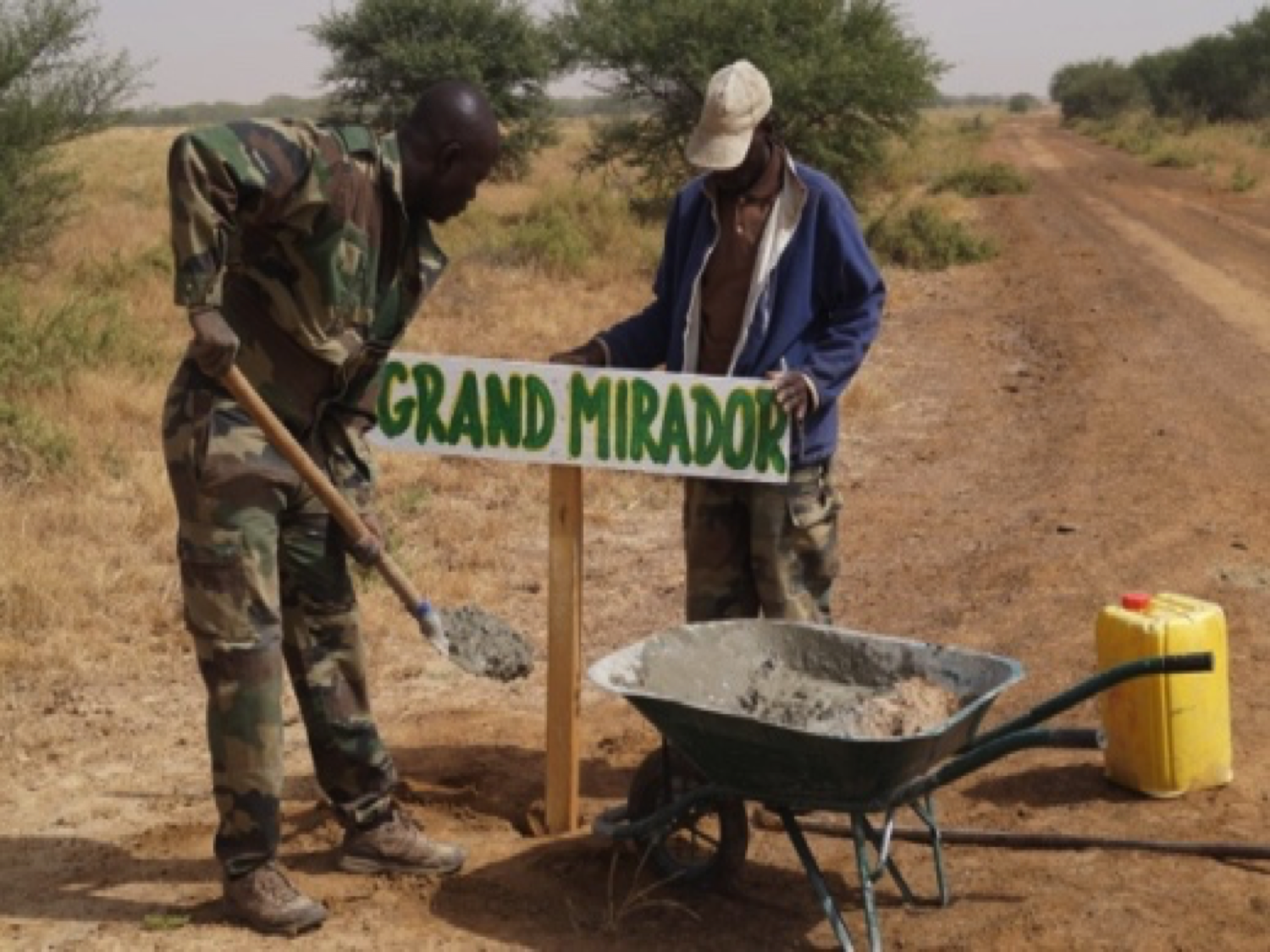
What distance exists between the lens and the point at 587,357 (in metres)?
4.41

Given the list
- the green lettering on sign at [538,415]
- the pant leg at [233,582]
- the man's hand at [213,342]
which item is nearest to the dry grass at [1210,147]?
the green lettering on sign at [538,415]

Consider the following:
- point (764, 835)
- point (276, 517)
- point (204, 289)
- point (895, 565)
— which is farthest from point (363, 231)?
point (895, 565)

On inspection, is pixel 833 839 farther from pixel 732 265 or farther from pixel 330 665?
pixel 732 265

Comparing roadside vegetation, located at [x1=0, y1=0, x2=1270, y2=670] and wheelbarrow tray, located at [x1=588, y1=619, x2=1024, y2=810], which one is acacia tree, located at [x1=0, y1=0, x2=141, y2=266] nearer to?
roadside vegetation, located at [x1=0, y1=0, x2=1270, y2=670]

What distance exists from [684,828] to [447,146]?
70.2 inches

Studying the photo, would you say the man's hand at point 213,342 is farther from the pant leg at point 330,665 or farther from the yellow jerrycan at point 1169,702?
the yellow jerrycan at point 1169,702

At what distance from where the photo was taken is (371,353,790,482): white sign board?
412cm

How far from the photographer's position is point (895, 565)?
7.49m

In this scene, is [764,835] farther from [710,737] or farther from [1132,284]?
[1132,284]

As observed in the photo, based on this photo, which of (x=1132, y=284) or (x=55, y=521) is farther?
(x=1132, y=284)

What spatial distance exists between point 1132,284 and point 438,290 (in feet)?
23.6

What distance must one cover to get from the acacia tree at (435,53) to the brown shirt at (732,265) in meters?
24.5

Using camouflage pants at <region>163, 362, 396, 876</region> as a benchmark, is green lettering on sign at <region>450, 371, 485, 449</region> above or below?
above

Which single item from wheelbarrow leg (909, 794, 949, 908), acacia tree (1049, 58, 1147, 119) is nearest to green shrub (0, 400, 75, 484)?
wheelbarrow leg (909, 794, 949, 908)
